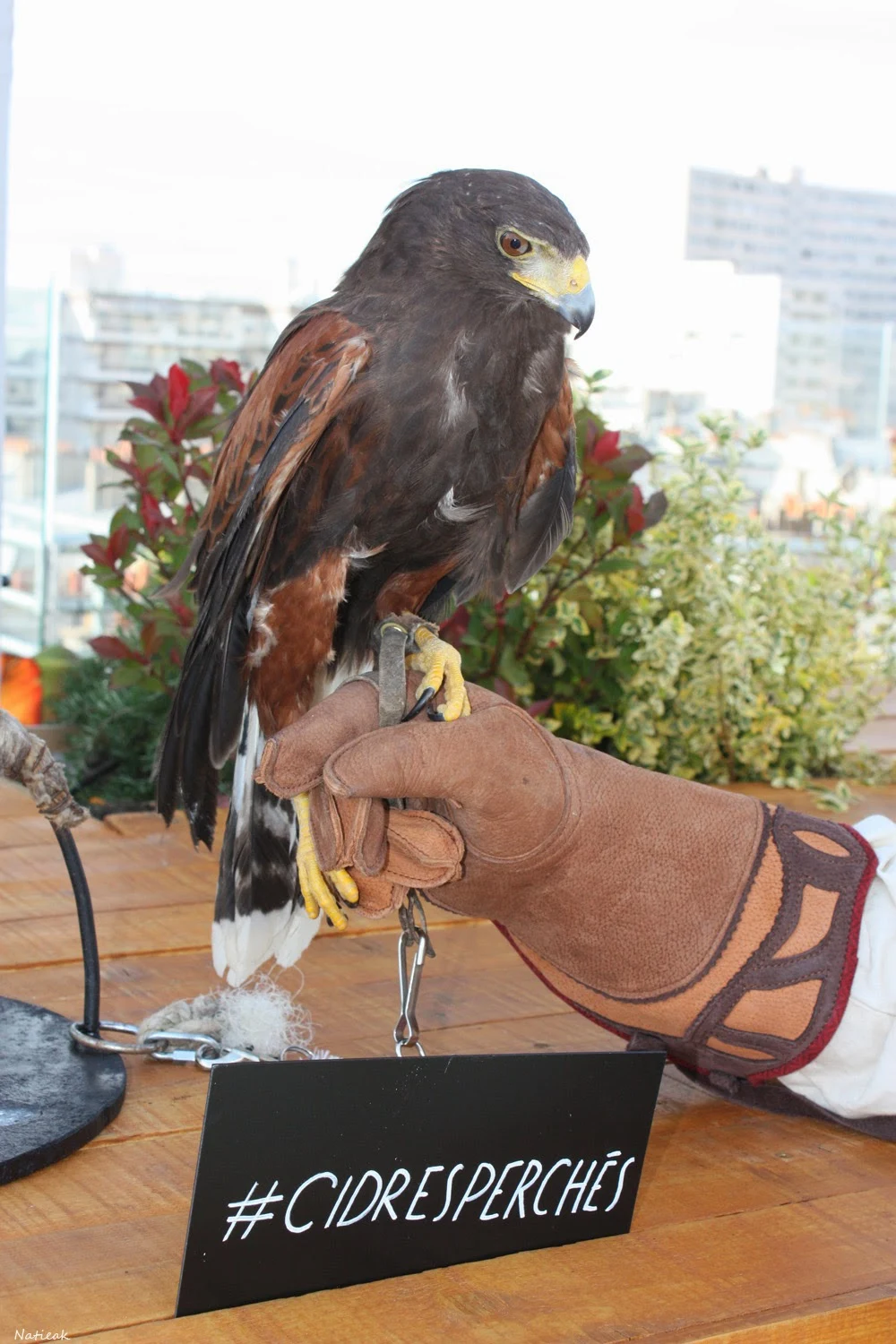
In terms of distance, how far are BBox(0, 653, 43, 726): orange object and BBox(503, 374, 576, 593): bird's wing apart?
7.55ft

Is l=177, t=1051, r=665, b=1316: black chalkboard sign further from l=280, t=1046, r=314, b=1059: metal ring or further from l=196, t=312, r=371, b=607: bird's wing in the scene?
l=196, t=312, r=371, b=607: bird's wing

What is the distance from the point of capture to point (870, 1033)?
1.57 metres

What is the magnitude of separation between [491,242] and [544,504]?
513mm

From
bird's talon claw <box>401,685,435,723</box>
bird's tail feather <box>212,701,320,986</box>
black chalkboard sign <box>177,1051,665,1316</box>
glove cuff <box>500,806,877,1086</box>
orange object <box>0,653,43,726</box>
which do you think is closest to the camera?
black chalkboard sign <box>177,1051,665,1316</box>

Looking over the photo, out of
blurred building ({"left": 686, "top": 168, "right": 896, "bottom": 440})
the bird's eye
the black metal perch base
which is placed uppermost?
blurred building ({"left": 686, "top": 168, "right": 896, "bottom": 440})

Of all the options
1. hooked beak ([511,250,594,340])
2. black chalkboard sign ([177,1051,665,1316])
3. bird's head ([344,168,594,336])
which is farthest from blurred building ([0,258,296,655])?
black chalkboard sign ([177,1051,665,1316])

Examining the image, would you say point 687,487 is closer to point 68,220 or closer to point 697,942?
point 697,942

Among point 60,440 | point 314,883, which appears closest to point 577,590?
point 314,883

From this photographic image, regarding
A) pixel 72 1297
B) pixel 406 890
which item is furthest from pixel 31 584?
pixel 72 1297

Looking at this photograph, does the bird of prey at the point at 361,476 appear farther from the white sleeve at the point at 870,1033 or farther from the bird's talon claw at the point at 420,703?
the white sleeve at the point at 870,1033

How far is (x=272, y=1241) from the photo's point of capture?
48.3 inches

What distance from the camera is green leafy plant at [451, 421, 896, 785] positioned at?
3.51 m

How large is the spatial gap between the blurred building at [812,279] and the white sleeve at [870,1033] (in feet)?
20.1

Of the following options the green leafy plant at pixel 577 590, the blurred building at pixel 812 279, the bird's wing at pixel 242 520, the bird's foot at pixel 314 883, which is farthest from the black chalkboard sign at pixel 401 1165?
the blurred building at pixel 812 279
